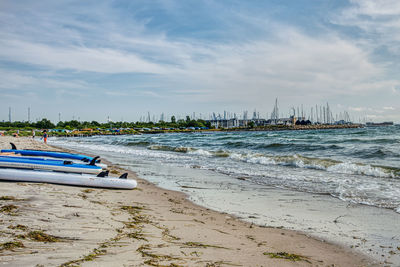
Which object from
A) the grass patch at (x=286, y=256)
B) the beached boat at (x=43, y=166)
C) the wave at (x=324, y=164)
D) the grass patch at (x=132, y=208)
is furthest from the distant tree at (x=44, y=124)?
the grass patch at (x=286, y=256)

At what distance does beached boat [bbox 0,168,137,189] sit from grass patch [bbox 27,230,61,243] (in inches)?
157

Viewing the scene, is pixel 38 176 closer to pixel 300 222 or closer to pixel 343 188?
pixel 300 222

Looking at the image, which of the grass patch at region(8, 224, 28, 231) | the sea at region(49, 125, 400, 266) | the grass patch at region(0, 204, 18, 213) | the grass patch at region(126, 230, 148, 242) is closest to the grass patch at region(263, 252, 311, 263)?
the sea at region(49, 125, 400, 266)

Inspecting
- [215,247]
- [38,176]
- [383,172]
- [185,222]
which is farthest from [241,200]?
[383,172]

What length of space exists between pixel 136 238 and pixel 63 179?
4.56m

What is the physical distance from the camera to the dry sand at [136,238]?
10.1 ft

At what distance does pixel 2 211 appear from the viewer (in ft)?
14.0

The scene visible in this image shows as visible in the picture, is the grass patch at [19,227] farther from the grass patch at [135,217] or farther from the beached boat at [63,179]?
the beached boat at [63,179]

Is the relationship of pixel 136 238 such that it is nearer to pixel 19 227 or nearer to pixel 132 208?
pixel 19 227

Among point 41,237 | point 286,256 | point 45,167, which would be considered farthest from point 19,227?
point 45,167

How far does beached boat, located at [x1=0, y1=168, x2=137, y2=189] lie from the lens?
7176mm

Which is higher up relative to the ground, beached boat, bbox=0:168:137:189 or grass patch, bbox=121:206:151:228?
beached boat, bbox=0:168:137:189

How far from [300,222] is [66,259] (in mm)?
3910

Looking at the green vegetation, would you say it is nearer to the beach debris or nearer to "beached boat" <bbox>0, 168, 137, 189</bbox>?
"beached boat" <bbox>0, 168, 137, 189</bbox>
